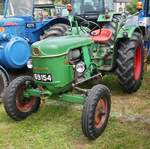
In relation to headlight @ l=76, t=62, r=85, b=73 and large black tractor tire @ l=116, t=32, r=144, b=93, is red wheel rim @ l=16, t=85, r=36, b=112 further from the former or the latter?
large black tractor tire @ l=116, t=32, r=144, b=93

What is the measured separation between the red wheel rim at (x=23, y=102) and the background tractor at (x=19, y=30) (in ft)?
3.40

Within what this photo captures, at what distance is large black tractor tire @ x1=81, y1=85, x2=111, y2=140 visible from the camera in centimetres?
464

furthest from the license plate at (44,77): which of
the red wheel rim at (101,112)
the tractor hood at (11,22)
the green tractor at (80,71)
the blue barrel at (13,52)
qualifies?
the tractor hood at (11,22)

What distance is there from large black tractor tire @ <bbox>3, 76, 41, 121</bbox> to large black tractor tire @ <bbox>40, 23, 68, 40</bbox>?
1.94 m

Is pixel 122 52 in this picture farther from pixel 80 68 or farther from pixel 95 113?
pixel 95 113

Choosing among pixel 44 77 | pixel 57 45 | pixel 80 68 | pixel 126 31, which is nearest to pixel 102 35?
pixel 126 31

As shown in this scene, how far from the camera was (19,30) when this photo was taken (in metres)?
7.60

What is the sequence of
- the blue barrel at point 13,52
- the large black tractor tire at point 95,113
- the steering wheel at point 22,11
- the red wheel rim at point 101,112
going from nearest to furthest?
the large black tractor tire at point 95,113 → the red wheel rim at point 101,112 → the blue barrel at point 13,52 → the steering wheel at point 22,11

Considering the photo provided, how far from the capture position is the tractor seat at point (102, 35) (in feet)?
20.7

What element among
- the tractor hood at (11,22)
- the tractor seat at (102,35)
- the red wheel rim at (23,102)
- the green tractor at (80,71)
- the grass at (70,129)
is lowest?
the grass at (70,129)

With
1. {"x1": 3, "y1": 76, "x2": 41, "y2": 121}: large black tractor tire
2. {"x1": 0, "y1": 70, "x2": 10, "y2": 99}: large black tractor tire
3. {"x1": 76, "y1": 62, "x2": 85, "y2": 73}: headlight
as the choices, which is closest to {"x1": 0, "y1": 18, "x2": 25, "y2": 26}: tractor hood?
{"x1": 0, "y1": 70, "x2": 10, "y2": 99}: large black tractor tire

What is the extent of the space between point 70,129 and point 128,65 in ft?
5.84

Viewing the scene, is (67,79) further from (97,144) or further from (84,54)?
(97,144)

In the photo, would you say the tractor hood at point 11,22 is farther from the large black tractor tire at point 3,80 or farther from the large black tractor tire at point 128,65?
the large black tractor tire at point 128,65
